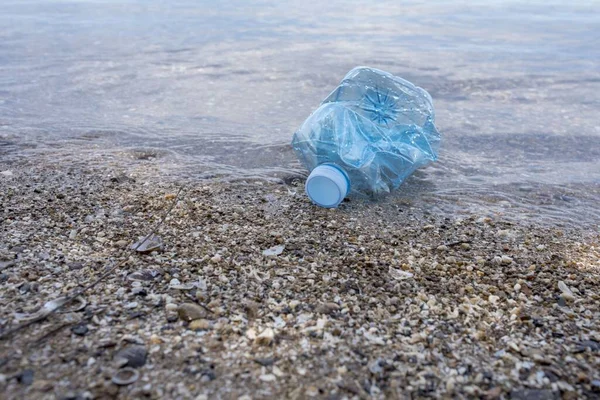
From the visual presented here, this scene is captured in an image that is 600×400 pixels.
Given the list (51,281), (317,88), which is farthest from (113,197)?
(317,88)

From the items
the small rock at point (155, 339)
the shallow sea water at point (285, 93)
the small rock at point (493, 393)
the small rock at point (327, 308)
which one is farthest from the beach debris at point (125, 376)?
the shallow sea water at point (285, 93)

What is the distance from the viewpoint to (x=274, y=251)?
7.32 ft

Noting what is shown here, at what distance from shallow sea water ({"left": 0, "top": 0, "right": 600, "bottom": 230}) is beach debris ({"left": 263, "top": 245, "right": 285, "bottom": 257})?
852 mm

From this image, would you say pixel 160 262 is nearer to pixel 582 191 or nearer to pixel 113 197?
pixel 113 197

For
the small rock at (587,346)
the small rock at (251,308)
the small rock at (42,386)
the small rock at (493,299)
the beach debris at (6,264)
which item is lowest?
the small rock at (493,299)

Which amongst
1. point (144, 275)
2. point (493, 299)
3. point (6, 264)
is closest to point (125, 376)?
point (144, 275)

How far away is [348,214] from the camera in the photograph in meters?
2.67

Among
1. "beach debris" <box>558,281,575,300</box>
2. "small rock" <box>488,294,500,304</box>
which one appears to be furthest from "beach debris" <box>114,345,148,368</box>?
"beach debris" <box>558,281,575,300</box>

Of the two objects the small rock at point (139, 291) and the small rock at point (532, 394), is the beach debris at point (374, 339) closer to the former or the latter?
the small rock at point (532, 394)

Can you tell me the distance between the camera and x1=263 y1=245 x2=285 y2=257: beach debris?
2206mm

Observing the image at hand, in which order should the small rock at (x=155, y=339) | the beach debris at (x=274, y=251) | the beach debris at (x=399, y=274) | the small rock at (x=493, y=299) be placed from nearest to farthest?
the small rock at (x=155, y=339) < the small rock at (x=493, y=299) < the beach debris at (x=399, y=274) < the beach debris at (x=274, y=251)

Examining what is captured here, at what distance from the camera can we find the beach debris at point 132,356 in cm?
147

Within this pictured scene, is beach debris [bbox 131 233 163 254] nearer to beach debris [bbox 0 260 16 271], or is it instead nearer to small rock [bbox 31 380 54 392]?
beach debris [bbox 0 260 16 271]

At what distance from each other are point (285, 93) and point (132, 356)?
3.91 meters
